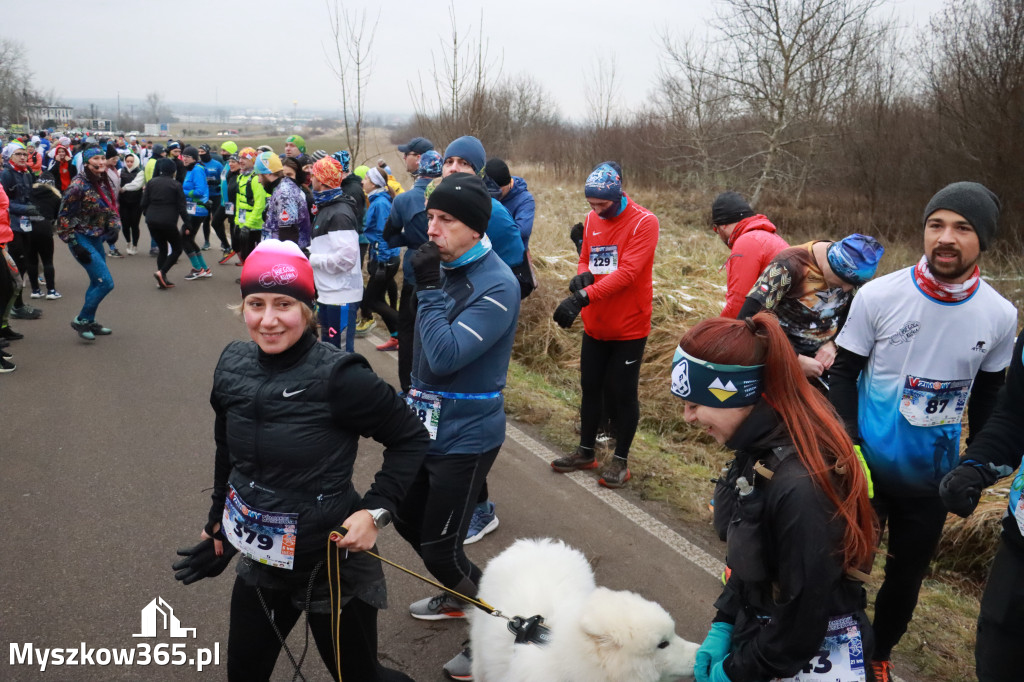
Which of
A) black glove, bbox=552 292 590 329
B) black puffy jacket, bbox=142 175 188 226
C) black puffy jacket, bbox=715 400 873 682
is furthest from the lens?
black puffy jacket, bbox=142 175 188 226

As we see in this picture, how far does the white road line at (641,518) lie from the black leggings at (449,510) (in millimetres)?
1731

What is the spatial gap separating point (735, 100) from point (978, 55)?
8.58 meters

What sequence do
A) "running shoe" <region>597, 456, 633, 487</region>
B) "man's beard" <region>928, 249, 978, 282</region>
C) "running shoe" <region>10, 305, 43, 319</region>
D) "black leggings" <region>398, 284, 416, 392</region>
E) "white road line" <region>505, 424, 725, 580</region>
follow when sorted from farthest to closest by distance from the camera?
"running shoe" <region>10, 305, 43, 319</region> < "black leggings" <region>398, 284, 416, 392</region> < "running shoe" <region>597, 456, 633, 487</region> < "white road line" <region>505, 424, 725, 580</region> < "man's beard" <region>928, 249, 978, 282</region>

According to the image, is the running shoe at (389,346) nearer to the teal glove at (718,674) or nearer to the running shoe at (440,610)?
the running shoe at (440,610)

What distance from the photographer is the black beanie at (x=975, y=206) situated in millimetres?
2719

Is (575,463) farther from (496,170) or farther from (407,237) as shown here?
(496,170)

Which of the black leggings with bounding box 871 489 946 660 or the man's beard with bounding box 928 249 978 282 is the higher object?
the man's beard with bounding box 928 249 978 282

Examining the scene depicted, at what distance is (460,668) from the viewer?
325 centimetres

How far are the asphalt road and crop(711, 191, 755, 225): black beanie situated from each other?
2.14 meters

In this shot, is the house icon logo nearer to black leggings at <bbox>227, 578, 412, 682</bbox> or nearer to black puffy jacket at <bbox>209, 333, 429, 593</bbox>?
black leggings at <bbox>227, 578, 412, 682</bbox>

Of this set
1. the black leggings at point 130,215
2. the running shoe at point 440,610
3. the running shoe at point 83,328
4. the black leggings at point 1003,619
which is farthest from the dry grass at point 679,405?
the black leggings at point 130,215

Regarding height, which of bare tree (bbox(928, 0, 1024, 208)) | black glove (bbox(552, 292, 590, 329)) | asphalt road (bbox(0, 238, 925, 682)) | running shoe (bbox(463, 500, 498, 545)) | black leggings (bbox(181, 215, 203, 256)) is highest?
bare tree (bbox(928, 0, 1024, 208))

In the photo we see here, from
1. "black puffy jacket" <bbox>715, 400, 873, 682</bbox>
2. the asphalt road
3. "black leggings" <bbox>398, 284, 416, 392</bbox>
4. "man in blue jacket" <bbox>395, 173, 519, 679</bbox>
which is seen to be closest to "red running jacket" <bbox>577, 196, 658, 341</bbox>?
the asphalt road

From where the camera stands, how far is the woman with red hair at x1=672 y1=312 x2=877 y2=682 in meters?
1.86
